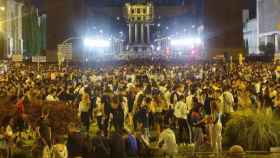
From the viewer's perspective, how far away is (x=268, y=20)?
92.8 meters

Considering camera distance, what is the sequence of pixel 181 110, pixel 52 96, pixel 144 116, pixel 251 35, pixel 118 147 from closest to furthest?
pixel 118 147, pixel 181 110, pixel 144 116, pixel 52 96, pixel 251 35

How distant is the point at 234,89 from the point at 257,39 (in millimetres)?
79106

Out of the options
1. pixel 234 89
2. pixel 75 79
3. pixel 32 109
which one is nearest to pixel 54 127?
pixel 32 109

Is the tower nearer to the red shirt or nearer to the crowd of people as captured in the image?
the crowd of people

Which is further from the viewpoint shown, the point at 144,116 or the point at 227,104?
the point at 227,104

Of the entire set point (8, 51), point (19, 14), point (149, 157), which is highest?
point (19, 14)

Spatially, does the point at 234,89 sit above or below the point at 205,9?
below

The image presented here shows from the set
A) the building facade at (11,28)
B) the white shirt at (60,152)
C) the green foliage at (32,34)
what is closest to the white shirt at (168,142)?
the white shirt at (60,152)

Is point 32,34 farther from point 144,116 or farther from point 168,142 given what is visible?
point 168,142

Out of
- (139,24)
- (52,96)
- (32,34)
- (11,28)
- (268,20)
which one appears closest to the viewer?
(52,96)

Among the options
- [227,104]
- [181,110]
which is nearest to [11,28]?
[227,104]

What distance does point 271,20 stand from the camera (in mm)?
91000

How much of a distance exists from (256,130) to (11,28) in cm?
7398

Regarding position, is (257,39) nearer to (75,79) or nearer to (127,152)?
(75,79)
